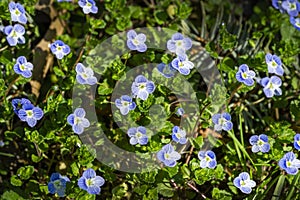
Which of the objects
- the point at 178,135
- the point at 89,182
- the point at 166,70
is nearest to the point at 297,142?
the point at 178,135

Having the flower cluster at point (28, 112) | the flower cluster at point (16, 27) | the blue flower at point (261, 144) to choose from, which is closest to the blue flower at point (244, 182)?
the blue flower at point (261, 144)

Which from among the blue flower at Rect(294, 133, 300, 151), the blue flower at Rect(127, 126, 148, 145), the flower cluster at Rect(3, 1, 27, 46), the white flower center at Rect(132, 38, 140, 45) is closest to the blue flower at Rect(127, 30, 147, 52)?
the white flower center at Rect(132, 38, 140, 45)

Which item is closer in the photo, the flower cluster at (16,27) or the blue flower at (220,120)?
the blue flower at (220,120)

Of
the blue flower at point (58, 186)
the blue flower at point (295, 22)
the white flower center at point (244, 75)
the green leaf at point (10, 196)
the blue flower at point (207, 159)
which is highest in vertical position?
the blue flower at point (295, 22)

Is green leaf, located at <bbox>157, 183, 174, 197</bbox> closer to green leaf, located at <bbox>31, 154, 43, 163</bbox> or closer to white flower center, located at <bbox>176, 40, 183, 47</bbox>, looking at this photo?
green leaf, located at <bbox>31, 154, 43, 163</bbox>

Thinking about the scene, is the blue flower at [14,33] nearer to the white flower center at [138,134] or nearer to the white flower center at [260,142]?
the white flower center at [138,134]
